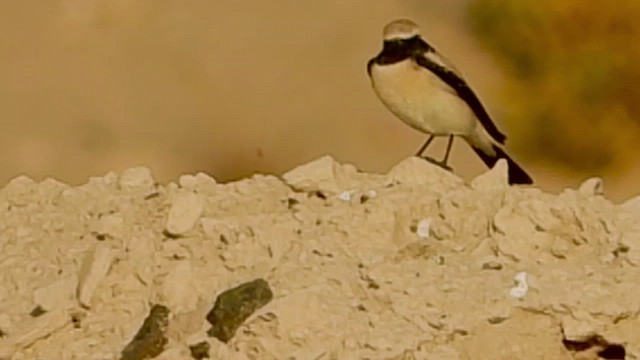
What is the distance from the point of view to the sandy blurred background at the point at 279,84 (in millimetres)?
12773

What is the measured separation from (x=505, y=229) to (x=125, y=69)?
9474mm

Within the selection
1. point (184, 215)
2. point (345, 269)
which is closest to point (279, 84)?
point (184, 215)

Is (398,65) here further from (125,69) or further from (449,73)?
(125,69)

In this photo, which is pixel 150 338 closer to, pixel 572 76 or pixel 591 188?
pixel 591 188

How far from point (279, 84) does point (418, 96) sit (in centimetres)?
737

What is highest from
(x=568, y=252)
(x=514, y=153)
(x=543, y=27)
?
(x=543, y=27)

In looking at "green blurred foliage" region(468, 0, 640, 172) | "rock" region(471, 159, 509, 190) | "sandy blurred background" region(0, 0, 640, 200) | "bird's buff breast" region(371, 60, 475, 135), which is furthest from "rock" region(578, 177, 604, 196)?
"green blurred foliage" region(468, 0, 640, 172)

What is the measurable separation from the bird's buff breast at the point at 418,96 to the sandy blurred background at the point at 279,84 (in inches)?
205

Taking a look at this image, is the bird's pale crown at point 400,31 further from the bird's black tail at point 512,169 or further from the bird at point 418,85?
the bird's black tail at point 512,169

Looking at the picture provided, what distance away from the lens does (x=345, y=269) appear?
4484 millimetres

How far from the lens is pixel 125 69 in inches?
544

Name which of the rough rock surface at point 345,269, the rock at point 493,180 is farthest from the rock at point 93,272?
the rock at point 493,180

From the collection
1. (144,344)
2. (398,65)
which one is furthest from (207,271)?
(398,65)

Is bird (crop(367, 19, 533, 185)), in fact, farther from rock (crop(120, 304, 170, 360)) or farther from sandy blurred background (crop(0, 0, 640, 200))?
sandy blurred background (crop(0, 0, 640, 200))
